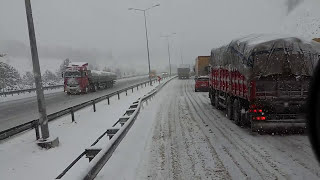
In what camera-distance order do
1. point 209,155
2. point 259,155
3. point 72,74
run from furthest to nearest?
point 72,74 < point 209,155 < point 259,155

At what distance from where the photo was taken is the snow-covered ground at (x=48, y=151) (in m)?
8.78

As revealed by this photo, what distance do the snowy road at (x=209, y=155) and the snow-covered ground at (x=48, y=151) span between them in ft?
6.46

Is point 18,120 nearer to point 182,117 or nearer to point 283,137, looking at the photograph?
point 182,117

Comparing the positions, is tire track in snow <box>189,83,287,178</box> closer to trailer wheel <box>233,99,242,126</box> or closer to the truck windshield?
trailer wheel <box>233,99,242,126</box>

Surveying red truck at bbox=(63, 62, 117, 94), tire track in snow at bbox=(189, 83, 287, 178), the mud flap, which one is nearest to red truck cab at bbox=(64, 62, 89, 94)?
red truck at bbox=(63, 62, 117, 94)

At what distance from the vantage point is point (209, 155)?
805 cm

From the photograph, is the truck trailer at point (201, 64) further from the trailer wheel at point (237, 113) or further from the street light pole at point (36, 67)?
the street light pole at point (36, 67)

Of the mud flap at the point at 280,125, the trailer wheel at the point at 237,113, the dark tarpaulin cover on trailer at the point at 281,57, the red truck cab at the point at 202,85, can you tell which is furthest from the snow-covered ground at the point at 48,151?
the red truck cab at the point at 202,85

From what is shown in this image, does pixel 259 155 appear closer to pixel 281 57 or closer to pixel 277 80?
pixel 277 80

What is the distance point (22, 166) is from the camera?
918 cm

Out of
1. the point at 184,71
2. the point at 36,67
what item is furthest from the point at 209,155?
the point at 184,71

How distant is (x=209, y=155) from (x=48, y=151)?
5816 millimetres

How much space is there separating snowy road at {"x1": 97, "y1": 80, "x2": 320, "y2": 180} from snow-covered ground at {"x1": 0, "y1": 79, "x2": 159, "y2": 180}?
197 centimetres

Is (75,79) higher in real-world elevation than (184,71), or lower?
higher
